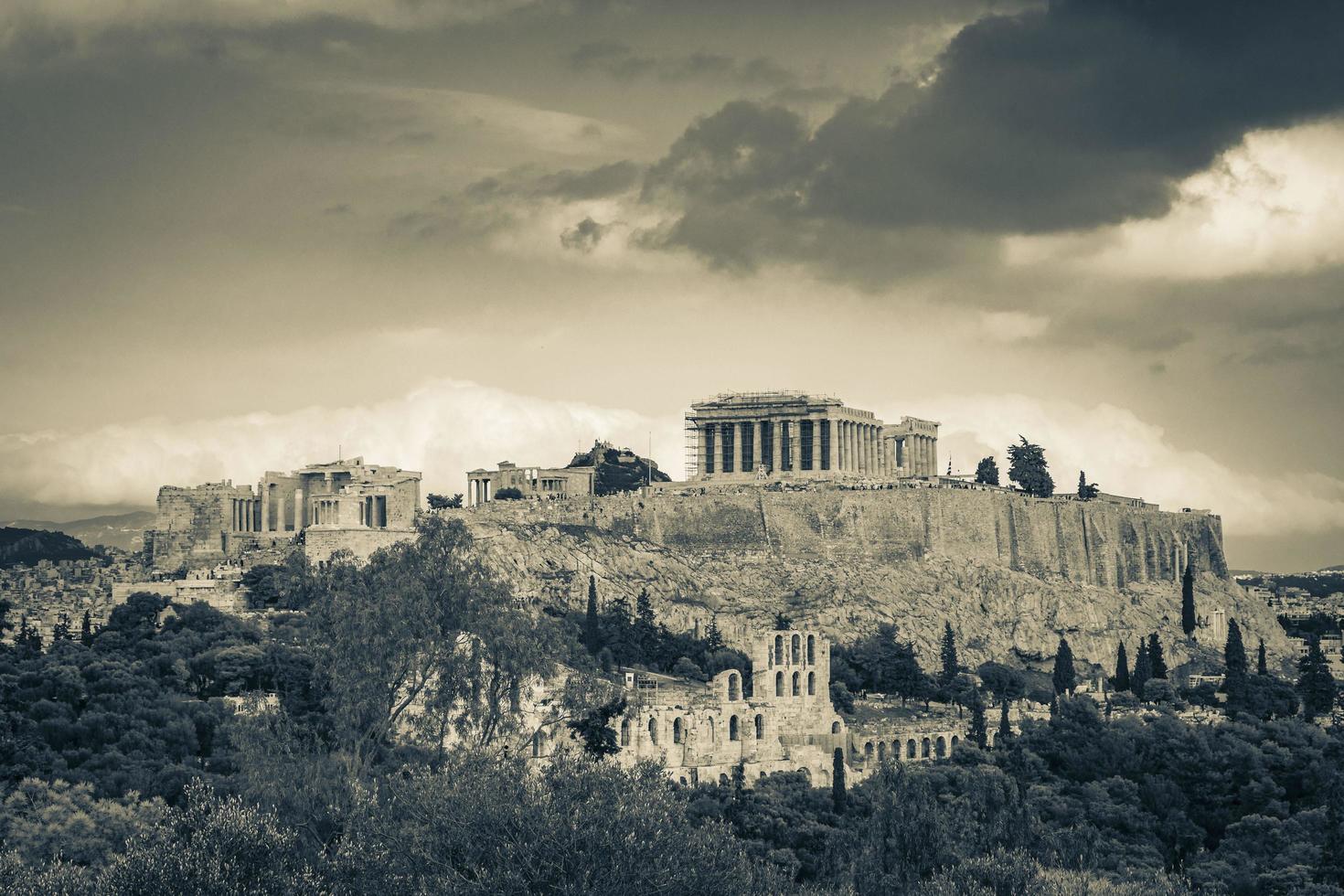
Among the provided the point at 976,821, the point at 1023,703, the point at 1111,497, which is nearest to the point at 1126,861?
the point at 976,821

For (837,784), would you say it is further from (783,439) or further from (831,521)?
(783,439)

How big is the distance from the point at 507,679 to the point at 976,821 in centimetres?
2018

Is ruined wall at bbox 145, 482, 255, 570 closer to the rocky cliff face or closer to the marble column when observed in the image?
the rocky cliff face

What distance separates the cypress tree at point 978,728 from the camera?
79625mm

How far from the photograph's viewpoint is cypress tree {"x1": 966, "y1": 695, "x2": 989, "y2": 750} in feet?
261

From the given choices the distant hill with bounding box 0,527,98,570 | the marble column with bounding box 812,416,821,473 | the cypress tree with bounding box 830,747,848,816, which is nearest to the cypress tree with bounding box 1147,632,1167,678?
the marble column with bounding box 812,416,821,473

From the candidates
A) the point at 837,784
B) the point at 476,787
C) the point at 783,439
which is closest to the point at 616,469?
the point at 783,439

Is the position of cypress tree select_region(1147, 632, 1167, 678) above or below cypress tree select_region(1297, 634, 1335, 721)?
above

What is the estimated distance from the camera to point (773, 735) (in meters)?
73.6

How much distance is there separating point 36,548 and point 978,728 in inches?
3045

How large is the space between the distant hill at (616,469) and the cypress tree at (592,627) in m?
33.3

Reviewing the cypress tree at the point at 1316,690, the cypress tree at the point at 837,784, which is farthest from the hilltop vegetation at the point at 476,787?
the cypress tree at the point at 1316,690

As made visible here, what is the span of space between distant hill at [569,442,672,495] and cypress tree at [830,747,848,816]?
52929mm

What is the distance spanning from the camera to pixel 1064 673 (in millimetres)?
95812
